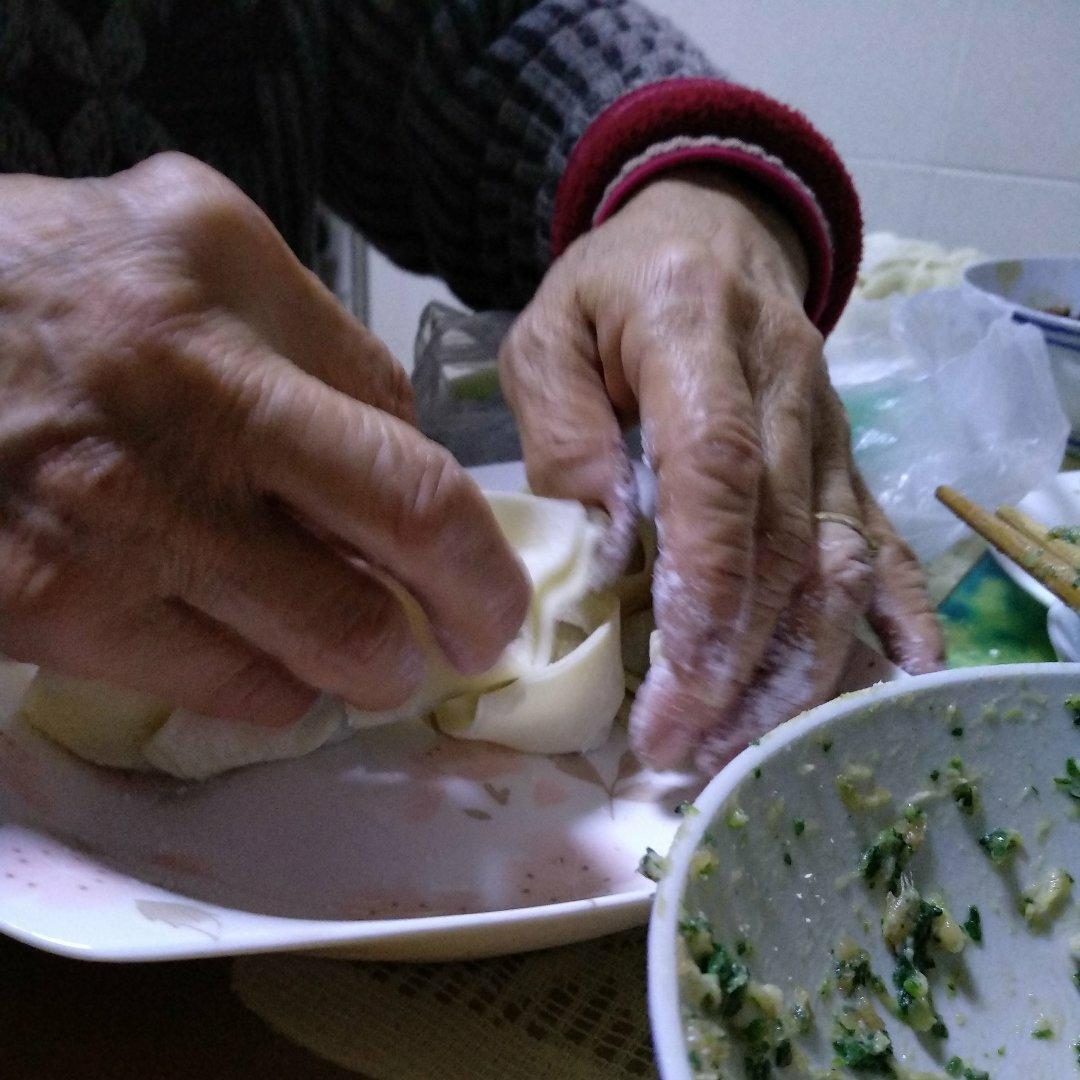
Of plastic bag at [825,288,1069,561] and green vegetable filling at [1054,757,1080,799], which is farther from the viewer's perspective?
plastic bag at [825,288,1069,561]

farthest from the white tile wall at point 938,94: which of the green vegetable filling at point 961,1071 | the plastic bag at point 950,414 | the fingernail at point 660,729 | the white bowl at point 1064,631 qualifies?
the green vegetable filling at point 961,1071

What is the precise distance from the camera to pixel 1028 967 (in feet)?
0.98

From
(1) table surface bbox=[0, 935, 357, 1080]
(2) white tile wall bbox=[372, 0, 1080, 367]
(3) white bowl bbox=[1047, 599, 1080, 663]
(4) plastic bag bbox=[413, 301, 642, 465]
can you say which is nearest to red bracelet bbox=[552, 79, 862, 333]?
(4) plastic bag bbox=[413, 301, 642, 465]

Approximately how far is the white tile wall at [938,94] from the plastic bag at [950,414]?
770 mm

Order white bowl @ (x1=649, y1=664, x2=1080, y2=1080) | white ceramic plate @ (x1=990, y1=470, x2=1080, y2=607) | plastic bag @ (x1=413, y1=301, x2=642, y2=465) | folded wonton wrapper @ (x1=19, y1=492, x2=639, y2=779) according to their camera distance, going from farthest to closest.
Answer: plastic bag @ (x1=413, y1=301, x2=642, y2=465) < white ceramic plate @ (x1=990, y1=470, x2=1080, y2=607) < folded wonton wrapper @ (x1=19, y1=492, x2=639, y2=779) < white bowl @ (x1=649, y1=664, x2=1080, y2=1080)

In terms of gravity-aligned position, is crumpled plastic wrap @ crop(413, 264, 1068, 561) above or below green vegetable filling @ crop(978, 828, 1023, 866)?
below

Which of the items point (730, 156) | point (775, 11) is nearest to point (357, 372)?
point (730, 156)

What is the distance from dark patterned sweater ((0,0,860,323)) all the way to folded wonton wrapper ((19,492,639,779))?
0.31 meters

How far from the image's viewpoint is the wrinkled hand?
42cm

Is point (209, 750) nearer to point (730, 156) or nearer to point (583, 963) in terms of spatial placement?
point (583, 963)

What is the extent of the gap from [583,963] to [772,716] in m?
0.14

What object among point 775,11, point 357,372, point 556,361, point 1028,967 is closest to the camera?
point 1028,967

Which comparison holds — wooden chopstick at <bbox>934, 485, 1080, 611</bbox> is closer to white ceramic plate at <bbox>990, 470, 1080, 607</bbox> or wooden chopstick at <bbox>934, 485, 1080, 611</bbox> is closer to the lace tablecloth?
white ceramic plate at <bbox>990, 470, 1080, 607</bbox>

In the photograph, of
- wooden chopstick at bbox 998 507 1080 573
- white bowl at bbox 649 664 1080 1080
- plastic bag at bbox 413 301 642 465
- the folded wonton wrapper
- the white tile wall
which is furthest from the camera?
the white tile wall
